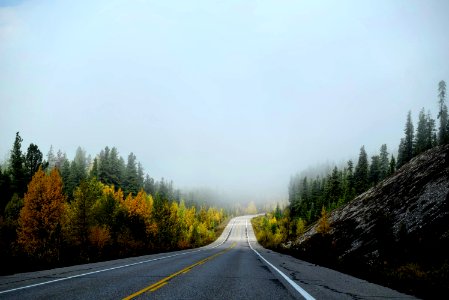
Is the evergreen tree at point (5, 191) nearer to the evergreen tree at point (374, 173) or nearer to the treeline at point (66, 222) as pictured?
the treeline at point (66, 222)

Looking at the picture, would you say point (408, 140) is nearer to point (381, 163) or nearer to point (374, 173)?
point (374, 173)

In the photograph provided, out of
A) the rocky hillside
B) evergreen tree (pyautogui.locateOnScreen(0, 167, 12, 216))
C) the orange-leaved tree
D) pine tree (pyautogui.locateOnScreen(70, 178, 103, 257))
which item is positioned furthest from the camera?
evergreen tree (pyautogui.locateOnScreen(0, 167, 12, 216))

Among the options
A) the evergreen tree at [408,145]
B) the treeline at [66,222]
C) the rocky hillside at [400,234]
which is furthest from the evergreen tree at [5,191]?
the evergreen tree at [408,145]

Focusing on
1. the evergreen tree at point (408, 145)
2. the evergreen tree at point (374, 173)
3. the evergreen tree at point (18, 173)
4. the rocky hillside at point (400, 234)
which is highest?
the evergreen tree at point (408, 145)

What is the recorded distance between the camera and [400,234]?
3250cm

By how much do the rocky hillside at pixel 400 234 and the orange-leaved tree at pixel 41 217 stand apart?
26683 millimetres

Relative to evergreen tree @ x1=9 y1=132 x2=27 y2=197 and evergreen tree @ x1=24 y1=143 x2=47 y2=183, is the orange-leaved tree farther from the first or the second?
evergreen tree @ x1=24 y1=143 x2=47 y2=183

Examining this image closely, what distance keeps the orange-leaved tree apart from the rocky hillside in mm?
26683

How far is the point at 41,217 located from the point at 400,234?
3796 cm

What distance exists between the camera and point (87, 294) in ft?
25.7

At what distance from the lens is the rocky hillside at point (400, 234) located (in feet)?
44.0

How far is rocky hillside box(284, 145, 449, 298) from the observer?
44.0 ft

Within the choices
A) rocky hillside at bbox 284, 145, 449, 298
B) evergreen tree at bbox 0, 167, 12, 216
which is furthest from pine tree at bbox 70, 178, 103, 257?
evergreen tree at bbox 0, 167, 12, 216

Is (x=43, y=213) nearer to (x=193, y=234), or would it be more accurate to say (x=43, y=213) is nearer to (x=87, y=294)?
(x=87, y=294)
